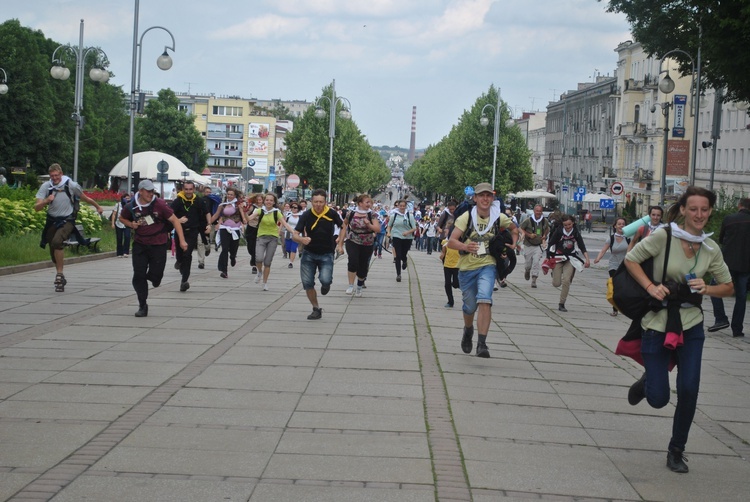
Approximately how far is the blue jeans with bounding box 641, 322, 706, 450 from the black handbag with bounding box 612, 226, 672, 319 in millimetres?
156

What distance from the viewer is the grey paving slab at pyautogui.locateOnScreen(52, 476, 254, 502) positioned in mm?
5535

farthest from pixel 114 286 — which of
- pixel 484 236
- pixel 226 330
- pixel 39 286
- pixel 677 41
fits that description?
pixel 677 41

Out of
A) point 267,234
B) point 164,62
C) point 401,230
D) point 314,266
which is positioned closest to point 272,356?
point 314,266

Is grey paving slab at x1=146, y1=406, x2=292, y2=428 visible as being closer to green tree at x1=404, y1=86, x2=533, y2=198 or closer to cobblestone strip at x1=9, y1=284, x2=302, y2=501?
cobblestone strip at x1=9, y1=284, x2=302, y2=501

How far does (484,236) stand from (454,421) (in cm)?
338

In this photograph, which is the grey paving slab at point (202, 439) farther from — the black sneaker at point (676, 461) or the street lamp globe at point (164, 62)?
the street lamp globe at point (164, 62)

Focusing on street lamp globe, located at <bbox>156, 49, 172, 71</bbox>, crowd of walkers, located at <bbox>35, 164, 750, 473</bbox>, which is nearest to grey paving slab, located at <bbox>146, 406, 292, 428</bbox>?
crowd of walkers, located at <bbox>35, 164, 750, 473</bbox>

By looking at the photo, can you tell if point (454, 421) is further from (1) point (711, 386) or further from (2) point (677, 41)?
(2) point (677, 41)

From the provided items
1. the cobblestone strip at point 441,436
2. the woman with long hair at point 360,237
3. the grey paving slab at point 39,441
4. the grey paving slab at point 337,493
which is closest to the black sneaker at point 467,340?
the cobblestone strip at point 441,436

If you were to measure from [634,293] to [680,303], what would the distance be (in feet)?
0.94

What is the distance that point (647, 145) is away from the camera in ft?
276

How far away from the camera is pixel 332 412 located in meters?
7.85

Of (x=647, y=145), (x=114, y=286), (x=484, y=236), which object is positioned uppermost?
(x=647, y=145)

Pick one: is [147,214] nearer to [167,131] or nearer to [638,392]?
[638,392]
